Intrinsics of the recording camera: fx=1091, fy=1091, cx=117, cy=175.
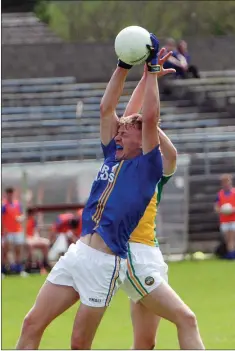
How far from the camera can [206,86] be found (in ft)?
102

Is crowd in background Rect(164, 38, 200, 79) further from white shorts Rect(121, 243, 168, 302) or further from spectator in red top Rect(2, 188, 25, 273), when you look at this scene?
white shorts Rect(121, 243, 168, 302)

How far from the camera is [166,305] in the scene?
7.31 metres

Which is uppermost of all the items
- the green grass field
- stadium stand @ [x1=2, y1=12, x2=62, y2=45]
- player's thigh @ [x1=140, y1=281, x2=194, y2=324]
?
stadium stand @ [x1=2, y1=12, x2=62, y2=45]

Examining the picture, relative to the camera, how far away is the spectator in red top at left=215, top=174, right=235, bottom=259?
69.6 ft

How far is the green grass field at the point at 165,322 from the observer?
1059 centimetres

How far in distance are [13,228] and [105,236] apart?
12.8 metres

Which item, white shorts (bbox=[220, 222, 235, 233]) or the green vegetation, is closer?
white shorts (bbox=[220, 222, 235, 233])

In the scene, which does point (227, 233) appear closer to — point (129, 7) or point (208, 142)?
point (208, 142)

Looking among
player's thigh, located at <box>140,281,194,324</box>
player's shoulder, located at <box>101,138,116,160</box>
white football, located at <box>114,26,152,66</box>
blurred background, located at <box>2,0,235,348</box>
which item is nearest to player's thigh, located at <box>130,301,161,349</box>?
player's thigh, located at <box>140,281,194,324</box>

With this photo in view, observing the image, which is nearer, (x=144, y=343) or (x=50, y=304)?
(x=50, y=304)

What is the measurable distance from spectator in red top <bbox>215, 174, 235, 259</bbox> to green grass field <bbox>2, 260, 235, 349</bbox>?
3.46 feet

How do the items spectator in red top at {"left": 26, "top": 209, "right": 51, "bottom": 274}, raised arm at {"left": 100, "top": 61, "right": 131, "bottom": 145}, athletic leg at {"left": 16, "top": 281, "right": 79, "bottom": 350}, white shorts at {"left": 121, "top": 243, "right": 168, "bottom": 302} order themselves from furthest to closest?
spectator in red top at {"left": 26, "top": 209, "right": 51, "bottom": 274} < white shorts at {"left": 121, "top": 243, "right": 168, "bottom": 302} < raised arm at {"left": 100, "top": 61, "right": 131, "bottom": 145} < athletic leg at {"left": 16, "top": 281, "right": 79, "bottom": 350}

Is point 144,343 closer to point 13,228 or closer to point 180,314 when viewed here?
point 180,314

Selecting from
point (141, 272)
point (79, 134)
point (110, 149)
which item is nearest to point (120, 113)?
point (79, 134)
